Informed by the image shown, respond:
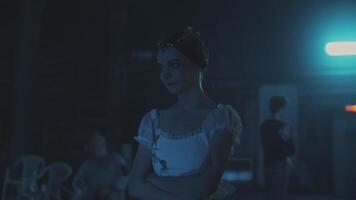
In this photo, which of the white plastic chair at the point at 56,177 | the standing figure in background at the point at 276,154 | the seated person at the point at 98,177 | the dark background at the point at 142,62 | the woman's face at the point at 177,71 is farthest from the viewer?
the dark background at the point at 142,62

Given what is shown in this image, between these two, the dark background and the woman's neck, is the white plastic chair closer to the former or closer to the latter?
the dark background

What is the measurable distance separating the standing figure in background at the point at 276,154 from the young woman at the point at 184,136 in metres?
3.99

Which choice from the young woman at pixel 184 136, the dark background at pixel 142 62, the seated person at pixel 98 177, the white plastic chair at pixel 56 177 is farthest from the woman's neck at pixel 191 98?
the dark background at pixel 142 62

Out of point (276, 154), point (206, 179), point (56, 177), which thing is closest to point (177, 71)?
point (206, 179)

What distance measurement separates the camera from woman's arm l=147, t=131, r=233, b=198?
1.93m

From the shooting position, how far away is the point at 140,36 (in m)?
11.8

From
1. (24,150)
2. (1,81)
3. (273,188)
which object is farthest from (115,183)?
(1,81)

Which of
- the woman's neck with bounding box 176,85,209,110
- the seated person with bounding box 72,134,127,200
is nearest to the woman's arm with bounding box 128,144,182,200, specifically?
the woman's neck with bounding box 176,85,209,110

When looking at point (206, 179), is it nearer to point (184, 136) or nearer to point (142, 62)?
point (184, 136)

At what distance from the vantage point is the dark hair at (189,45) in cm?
205

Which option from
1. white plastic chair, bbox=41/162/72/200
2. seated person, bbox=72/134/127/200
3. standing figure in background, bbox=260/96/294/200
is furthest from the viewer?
white plastic chair, bbox=41/162/72/200

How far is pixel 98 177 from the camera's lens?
6.58 metres

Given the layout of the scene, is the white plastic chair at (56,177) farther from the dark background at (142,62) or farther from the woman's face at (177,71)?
the woman's face at (177,71)

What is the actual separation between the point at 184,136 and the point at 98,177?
4733 mm
